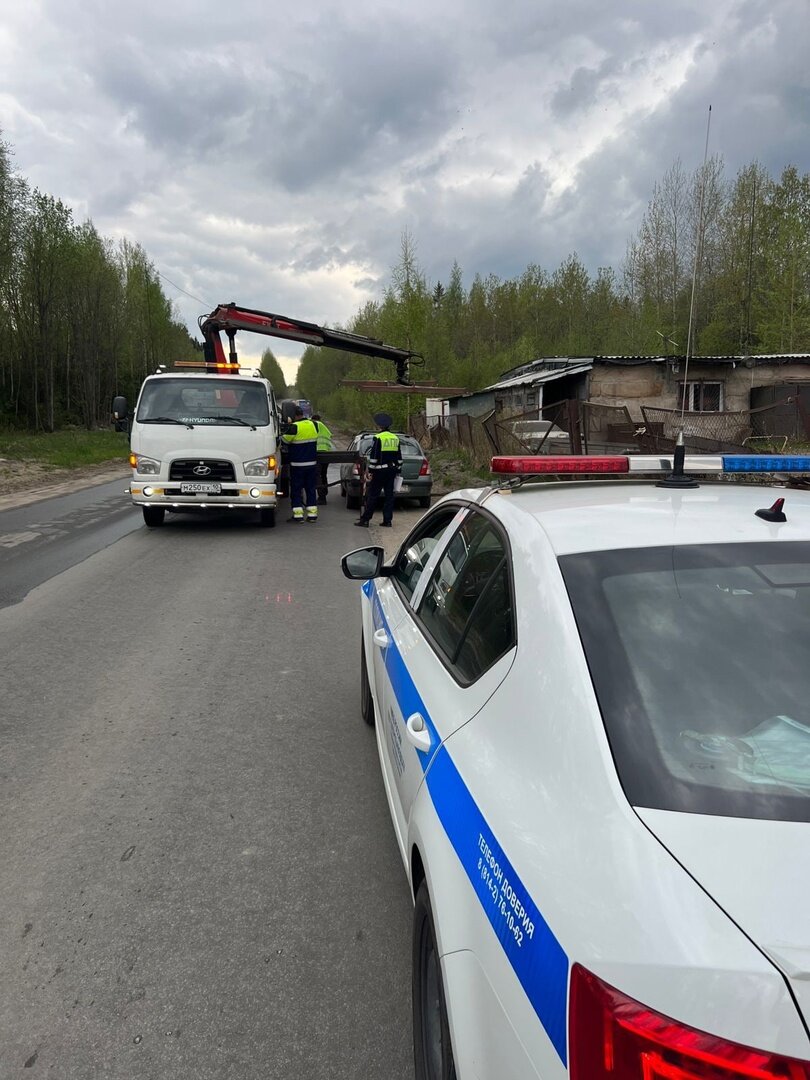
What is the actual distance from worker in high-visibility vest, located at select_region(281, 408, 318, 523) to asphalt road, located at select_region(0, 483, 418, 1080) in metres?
5.89

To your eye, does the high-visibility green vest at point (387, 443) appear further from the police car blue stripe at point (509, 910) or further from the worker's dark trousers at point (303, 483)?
the police car blue stripe at point (509, 910)

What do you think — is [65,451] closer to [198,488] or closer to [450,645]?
[198,488]

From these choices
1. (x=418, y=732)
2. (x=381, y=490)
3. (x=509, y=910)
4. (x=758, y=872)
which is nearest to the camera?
(x=758, y=872)

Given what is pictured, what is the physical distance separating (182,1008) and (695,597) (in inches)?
74.6

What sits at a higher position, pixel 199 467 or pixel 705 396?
pixel 705 396

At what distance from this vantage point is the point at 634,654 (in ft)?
5.31

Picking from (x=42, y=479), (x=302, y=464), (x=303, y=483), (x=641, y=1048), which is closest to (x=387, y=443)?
(x=302, y=464)

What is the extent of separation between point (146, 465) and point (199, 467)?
31.3 inches

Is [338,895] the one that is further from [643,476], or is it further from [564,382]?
[564,382]

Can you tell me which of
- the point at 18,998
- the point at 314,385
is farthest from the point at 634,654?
the point at 314,385

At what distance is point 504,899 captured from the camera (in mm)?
1330

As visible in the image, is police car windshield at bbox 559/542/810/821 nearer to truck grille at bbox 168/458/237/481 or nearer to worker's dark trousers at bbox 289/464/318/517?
truck grille at bbox 168/458/237/481

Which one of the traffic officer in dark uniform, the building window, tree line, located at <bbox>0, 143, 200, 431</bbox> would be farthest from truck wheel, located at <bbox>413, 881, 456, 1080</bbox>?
tree line, located at <bbox>0, 143, 200, 431</bbox>

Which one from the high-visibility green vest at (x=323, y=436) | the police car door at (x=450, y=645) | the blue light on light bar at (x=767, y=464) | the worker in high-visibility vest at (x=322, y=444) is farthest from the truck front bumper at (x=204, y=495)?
the blue light on light bar at (x=767, y=464)
